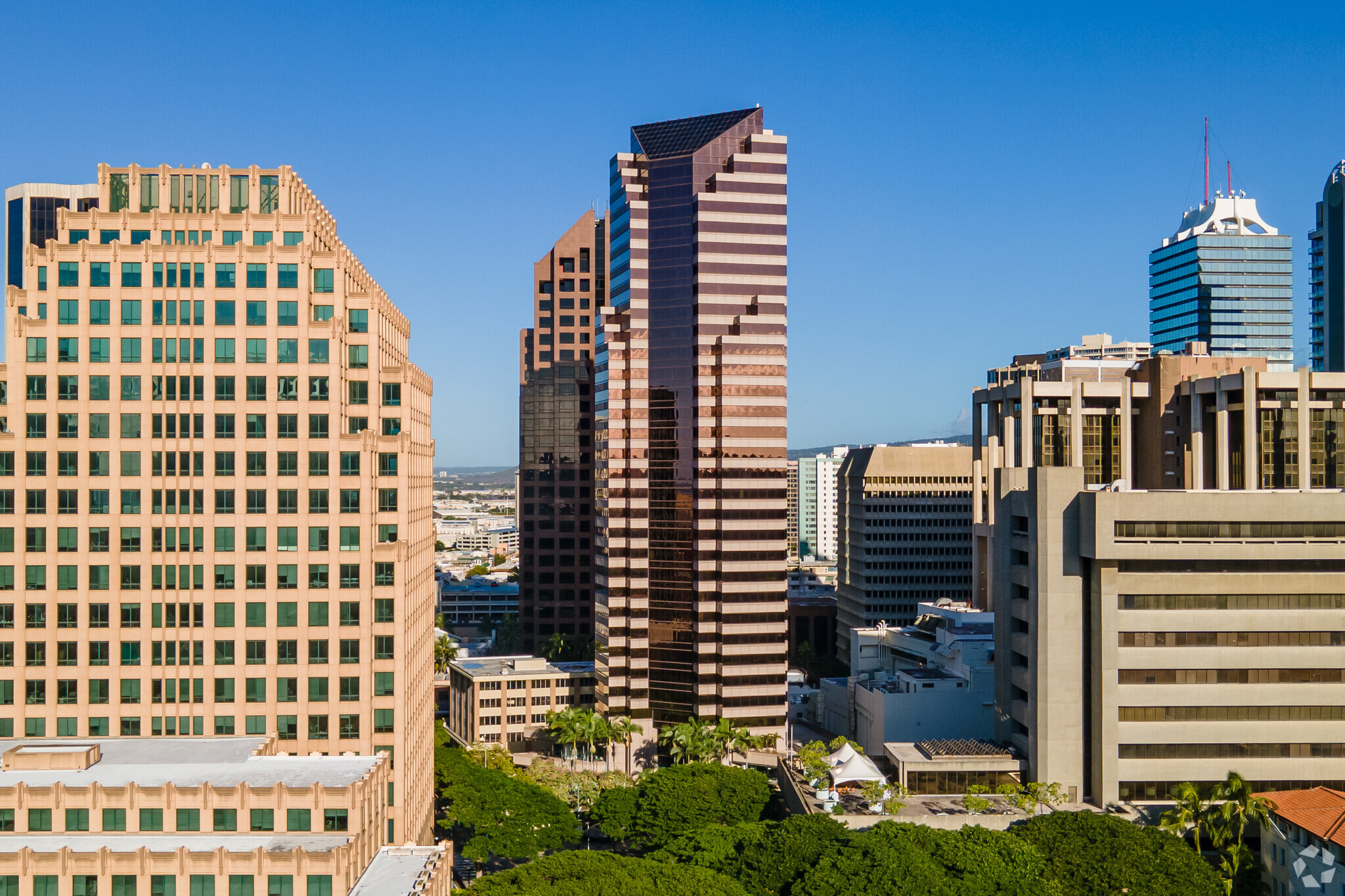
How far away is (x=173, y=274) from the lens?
90.5m

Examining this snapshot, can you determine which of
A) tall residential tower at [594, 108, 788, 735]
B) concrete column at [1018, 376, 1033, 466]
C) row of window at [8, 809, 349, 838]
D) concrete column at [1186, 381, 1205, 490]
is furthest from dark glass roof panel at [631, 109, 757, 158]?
row of window at [8, 809, 349, 838]

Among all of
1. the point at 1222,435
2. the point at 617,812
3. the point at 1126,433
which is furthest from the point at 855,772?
the point at 1126,433

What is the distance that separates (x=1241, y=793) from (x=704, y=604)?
74.7 meters

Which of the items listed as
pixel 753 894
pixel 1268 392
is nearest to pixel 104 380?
pixel 753 894

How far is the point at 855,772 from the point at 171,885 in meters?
62.8

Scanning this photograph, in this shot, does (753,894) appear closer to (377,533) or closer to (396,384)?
(377,533)

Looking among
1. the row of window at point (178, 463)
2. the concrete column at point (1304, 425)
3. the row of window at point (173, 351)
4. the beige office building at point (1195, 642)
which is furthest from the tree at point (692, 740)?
the concrete column at point (1304, 425)

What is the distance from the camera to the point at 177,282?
90.3 m

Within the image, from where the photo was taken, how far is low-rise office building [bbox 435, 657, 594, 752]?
174 meters

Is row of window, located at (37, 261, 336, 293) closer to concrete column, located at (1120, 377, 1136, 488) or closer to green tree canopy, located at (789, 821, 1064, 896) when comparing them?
green tree canopy, located at (789, 821, 1064, 896)

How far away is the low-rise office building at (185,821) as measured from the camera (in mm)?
74188

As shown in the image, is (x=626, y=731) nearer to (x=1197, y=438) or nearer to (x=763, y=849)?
(x=763, y=849)

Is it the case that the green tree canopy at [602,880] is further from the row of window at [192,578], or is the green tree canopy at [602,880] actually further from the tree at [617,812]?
the row of window at [192,578]

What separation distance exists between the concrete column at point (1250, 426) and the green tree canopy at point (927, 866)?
7137 cm
